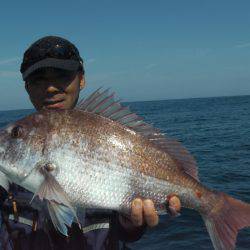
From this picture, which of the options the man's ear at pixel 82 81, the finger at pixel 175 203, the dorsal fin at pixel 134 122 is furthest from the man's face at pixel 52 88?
the finger at pixel 175 203

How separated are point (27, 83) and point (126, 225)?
1710mm

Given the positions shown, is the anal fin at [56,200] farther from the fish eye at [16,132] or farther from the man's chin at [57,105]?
the man's chin at [57,105]

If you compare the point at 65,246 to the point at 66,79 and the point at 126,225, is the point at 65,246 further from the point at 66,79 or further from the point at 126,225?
the point at 66,79

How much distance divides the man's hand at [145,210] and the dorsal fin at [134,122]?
342 millimetres

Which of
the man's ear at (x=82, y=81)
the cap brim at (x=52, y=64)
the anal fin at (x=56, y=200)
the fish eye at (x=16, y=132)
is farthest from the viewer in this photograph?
the man's ear at (x=82, y=81)

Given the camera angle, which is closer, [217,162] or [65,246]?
[65,246]

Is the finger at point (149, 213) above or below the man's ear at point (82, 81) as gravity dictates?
below

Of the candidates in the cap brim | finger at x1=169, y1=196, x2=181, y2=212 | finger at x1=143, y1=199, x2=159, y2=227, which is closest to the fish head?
the cap brim

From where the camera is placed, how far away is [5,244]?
12.0 feet

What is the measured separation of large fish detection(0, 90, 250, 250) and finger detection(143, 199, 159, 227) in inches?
2.8

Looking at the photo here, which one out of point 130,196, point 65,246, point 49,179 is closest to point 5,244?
point 65,246

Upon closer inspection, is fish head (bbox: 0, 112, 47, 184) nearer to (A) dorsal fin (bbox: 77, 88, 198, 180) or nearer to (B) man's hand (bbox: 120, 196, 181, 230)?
(A) dorsal fin (bbox: 77, 88, 198, 180)

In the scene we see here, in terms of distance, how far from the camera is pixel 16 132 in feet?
10.9

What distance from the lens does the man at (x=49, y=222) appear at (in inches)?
141
